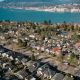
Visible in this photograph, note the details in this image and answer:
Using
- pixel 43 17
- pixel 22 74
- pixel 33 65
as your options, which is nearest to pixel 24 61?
pixel 33 65

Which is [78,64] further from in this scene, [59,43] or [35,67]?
[59,43]

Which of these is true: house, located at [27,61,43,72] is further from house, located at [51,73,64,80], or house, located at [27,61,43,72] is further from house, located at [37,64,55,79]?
house, located at [51,73,64,80]

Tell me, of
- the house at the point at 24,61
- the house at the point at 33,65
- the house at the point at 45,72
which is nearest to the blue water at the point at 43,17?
the house at the point at 24,61


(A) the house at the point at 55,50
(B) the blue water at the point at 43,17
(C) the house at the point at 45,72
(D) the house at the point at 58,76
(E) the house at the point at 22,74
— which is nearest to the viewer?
(D) the house at the point at 58,76

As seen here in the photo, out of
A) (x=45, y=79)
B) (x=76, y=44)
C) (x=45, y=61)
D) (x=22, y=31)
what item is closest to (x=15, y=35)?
(x=22, y=31)

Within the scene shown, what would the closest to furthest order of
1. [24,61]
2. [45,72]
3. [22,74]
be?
1. [22,74]
2. [45,72]
3. [24,61]

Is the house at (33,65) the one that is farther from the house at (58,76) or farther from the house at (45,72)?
the house at (58,76)

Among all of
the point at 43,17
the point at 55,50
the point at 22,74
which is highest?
the point at 22,74

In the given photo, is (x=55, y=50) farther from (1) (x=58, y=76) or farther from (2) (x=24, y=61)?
(1) (x=58, y=76)

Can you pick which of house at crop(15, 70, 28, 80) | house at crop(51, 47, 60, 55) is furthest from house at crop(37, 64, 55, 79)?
house at crop(51, 47, 60, 55)
